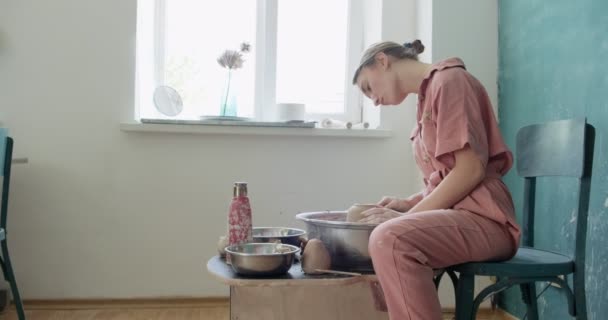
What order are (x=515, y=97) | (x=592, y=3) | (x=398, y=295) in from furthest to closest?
(x=515, y=97) < (x=592, y=3) < (x=398, y=295)

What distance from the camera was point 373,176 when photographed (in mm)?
2410

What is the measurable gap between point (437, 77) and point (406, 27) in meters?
1.18

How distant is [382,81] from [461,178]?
0.37m

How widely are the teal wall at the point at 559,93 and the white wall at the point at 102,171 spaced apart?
0.19 m

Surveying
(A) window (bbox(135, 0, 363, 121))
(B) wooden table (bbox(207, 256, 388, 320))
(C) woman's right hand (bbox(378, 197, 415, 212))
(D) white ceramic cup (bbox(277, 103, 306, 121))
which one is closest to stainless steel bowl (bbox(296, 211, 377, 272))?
(B) wooden table (bbox(207, 256, 388, 320))

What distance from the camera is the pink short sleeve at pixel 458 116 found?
125 cm

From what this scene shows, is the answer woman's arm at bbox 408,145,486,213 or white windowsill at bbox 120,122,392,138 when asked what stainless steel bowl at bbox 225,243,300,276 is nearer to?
woman's arm at bbox 408,145,486,213

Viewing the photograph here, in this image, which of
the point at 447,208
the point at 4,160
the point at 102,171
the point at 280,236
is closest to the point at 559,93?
the point at 447,208

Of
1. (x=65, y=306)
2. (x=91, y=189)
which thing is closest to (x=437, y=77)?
(x=91, y=189)

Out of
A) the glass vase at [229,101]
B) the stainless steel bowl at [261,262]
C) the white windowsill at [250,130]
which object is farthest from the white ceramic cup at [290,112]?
the stainless steel bowl at [261,262]

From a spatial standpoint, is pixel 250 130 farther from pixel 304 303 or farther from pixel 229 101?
pixel 304 303

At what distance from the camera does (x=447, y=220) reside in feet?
4.00

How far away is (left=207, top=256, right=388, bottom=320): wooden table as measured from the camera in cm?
123

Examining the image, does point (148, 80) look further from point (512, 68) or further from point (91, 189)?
point (512, 68)
